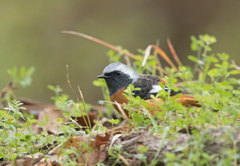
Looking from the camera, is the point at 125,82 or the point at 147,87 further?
the point at 125,82

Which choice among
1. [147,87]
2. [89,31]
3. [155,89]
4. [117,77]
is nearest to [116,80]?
[117,77]

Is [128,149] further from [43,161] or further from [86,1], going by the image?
[86,1]

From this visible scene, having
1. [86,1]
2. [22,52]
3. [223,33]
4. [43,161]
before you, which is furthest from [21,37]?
[43,161]

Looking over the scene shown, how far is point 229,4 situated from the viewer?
1038 cm

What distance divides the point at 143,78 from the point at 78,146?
2000 mm

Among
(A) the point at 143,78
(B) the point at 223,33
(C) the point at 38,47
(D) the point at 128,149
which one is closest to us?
(D) the point at 128,149

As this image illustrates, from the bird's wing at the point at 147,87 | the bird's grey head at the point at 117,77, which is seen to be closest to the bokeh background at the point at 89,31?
the bird's grey head at the point at 117,77

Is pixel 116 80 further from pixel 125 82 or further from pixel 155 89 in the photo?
pixel 155 89

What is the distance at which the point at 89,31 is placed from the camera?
35.3ft

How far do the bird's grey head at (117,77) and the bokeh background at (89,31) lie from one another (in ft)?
18.3

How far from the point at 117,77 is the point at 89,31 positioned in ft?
22.1

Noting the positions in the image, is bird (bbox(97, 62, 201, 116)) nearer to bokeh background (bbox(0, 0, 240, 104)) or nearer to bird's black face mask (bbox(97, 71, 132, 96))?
bird's black face mask (bbox(97, 71, 132, 96))

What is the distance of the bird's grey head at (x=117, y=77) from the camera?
4.31m

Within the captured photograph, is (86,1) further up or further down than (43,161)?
further up
